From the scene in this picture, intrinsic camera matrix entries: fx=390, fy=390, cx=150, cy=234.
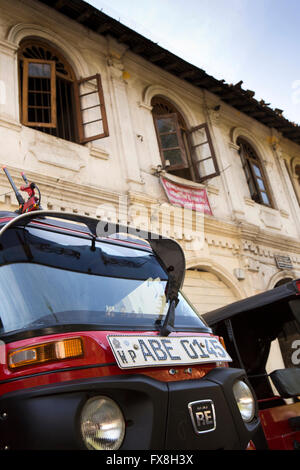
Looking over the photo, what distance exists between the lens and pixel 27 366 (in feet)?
6.05

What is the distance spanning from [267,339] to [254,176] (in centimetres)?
758

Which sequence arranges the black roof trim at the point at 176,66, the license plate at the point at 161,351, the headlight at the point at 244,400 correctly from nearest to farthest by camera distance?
the license plate at the point at 161,351 → the headlight at the point at 244,400 → the black roof trim at the point at 176,66

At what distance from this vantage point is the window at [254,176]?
11.5m

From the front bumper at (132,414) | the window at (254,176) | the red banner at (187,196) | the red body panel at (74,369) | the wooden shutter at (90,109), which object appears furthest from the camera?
the window at (254,176)

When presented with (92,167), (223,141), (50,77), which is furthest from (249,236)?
(50,77)

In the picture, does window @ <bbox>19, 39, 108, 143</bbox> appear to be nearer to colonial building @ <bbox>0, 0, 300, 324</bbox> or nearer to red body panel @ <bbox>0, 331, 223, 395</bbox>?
colonial building @ <bbox>0, 0, 300, 324</bbox>

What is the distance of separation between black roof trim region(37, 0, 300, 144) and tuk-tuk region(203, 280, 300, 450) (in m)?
7.09

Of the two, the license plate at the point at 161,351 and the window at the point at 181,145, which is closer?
the license plate at the point at 161,351

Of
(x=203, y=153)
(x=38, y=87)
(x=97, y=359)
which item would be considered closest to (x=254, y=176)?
(x=203, y=153)

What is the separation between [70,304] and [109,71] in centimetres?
797

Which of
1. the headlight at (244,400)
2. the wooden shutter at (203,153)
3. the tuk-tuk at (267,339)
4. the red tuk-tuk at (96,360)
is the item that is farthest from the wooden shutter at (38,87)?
the headlight at (244,400)

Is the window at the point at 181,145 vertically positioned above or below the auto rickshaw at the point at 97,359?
above

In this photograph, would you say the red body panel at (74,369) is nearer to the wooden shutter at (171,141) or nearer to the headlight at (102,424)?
the headlight at (102,424)

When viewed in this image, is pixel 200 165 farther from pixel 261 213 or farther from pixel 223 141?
pixel 261 213
